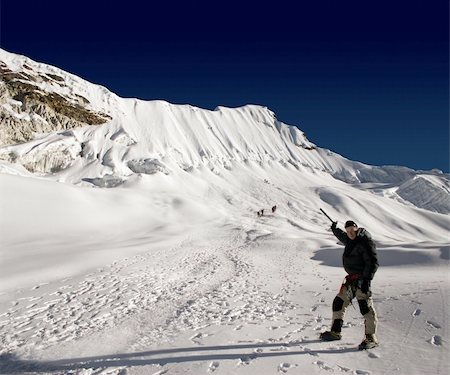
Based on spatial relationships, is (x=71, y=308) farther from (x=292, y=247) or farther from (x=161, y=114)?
(x=161, y=114)

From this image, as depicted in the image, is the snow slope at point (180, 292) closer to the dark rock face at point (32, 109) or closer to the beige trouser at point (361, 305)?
the beige trouser at point (361, 305)

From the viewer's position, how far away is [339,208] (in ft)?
227

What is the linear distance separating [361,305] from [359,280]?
0.50 metres

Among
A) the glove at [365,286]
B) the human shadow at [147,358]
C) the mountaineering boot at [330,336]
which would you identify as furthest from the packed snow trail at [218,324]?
the glove at [365,286]

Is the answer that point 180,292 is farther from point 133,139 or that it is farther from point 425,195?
point 425,195

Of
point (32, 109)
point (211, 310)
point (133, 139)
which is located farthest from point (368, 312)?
point (133, 139)

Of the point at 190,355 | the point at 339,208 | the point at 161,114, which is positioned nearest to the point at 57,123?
the point at 161,114

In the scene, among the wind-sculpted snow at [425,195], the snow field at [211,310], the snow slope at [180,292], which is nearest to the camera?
the snow field at [211,310]

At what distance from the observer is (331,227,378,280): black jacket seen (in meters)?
6.66

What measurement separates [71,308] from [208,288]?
438 cm

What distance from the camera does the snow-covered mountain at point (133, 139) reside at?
6003cm

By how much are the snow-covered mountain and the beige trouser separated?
45.2 meters

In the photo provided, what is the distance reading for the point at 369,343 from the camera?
6613mm

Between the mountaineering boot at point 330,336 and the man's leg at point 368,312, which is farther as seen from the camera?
the mountaineering boot at point 330,336
